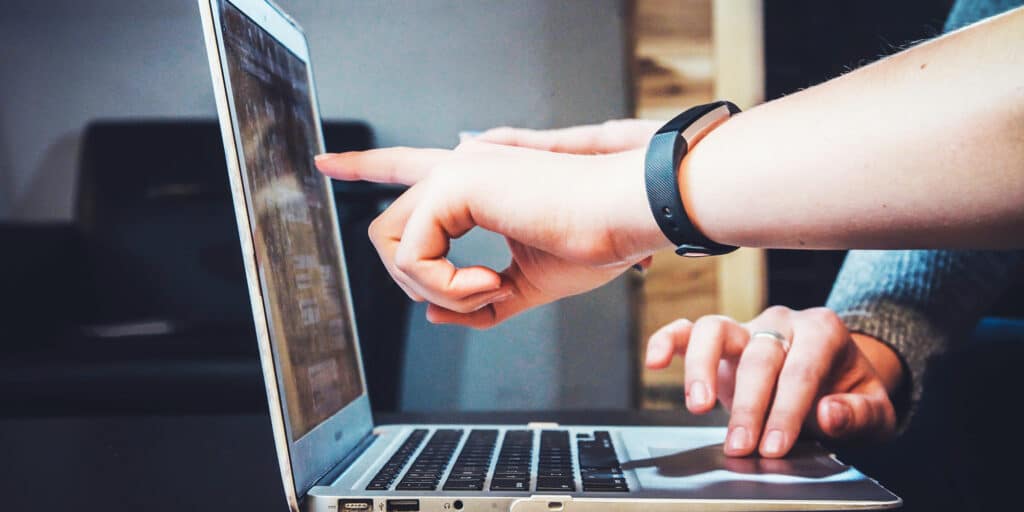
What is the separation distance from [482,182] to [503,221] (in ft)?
0.11

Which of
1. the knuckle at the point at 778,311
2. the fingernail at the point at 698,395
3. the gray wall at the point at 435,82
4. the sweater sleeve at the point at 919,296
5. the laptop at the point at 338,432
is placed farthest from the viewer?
the gray wall at the point at 435,82

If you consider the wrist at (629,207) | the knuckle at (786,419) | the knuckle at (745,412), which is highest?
the wrist at (629,207)

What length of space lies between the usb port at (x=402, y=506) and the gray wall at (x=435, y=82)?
71 cm

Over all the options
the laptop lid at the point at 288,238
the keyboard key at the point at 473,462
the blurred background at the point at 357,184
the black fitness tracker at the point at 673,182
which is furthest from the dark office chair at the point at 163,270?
the black fitness tracker at the point at 673,182

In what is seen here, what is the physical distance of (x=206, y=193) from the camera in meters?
1.71

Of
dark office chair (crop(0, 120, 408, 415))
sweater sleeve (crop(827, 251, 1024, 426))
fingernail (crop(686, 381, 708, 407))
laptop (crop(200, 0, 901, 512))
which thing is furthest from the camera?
dark office chair (crop(0, 120, 408, 415))

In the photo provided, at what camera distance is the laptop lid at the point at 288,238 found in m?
0.55

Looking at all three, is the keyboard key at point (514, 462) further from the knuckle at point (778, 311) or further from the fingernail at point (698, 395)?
the knuckle at point (778, 311)

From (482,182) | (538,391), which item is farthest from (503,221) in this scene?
(538,391)

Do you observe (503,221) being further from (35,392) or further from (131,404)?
(35,392)

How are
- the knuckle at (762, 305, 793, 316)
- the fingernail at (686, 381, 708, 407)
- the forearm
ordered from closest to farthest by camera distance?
the forearm < the fingernail at (686, 381, 708, 407) < the knuckle at (762, 305, 793, 316)

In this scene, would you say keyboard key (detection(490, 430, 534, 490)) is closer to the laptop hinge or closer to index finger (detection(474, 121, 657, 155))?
the laptop hinge

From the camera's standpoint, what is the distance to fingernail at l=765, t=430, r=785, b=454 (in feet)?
2.11

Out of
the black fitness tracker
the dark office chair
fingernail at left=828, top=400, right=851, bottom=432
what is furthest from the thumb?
the dark office chair
